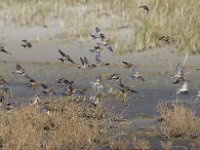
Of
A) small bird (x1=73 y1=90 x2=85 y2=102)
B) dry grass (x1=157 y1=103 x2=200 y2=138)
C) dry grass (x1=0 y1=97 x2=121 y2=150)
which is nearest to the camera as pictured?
dry grass (x1=0 y1=97 x2=121 y2=150)

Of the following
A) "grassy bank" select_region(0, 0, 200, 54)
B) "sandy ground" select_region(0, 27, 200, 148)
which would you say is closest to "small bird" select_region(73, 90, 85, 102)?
"sandy ground" select_region(0, 27, 200, 148)

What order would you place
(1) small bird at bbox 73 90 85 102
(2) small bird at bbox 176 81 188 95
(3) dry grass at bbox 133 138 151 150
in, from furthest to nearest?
Result: (2) small bird at bbox 176 81 188 95 < (1) small bird at bbox 73 90 85 102 < (3) dry grass at bbox 133 138 151 150

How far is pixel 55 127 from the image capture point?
961cm

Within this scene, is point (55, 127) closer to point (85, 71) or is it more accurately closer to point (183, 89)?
point (183, 89)

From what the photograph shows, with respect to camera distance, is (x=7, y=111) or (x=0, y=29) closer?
(x=7, y=111)

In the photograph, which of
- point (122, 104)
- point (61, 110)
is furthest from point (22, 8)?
point (61, 110)

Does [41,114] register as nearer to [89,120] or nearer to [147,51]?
[89,120]

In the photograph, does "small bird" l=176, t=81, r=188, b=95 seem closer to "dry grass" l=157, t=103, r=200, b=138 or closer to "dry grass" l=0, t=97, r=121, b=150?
"dry grass" l=0, t=97, r=121, b=150

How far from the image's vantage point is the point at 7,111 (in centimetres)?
1019

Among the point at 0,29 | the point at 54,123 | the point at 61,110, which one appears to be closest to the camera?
the point at 54,123

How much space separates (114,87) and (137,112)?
2259 mm

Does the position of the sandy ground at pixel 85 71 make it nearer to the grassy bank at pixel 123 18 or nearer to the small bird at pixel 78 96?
the grassy bank at pixel 123 18

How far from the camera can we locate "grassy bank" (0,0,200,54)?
1692cm

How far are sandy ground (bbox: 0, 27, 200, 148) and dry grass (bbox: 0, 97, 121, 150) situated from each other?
3.74ft
